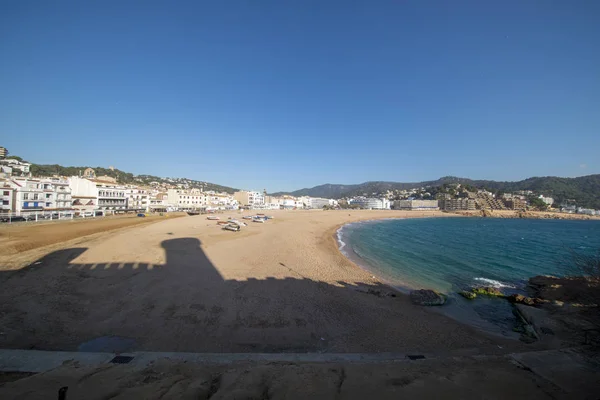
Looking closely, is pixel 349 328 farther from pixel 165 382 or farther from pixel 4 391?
pixel 4 391

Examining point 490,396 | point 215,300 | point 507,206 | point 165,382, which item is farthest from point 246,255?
point 507,206

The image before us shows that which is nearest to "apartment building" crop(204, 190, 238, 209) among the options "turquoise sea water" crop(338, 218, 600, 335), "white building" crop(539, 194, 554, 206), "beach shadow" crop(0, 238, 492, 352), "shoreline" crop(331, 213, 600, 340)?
"turquoise sea water" crop(338, 218, 600, 335)

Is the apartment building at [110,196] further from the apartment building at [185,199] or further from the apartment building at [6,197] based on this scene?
the apartment building at [185,199]

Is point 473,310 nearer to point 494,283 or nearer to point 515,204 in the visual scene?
point 494,283

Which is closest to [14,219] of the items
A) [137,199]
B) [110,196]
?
[110,196]

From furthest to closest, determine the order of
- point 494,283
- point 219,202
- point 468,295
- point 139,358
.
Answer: point 219,202, point 494,283, point 468,295, point 139,358

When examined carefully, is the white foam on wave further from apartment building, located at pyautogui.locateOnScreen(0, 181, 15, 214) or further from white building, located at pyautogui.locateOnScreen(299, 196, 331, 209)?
white building, located at pyautogui.locateOnScreen(299, 196, 331, 209)
